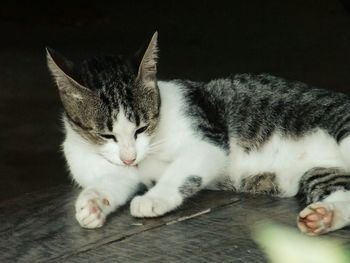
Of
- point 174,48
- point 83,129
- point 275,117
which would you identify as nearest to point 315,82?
point 174,48

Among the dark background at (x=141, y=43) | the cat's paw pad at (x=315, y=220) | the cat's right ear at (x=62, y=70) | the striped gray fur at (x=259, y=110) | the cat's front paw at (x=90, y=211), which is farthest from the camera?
the dark background at (x=141, y=43)

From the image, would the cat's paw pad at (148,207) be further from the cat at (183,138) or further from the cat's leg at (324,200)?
the cat's leg at (324,200)

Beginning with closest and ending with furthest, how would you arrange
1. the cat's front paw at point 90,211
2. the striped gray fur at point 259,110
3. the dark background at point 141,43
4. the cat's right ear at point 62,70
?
the cat's front paw at point 90,211, the cat's right ear at point 62,70, the striped gray fur at point 259,110, the dark background at point 141,43

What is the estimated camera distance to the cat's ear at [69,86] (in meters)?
2.76

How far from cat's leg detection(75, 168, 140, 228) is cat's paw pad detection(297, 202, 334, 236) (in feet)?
2.22

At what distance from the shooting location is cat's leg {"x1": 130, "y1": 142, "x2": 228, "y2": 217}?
103 inches

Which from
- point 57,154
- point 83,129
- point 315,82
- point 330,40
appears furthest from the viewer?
point 330,40

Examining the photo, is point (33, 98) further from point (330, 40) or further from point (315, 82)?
point (330, 40)

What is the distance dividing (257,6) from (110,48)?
2463mm

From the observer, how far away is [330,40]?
7680 mm

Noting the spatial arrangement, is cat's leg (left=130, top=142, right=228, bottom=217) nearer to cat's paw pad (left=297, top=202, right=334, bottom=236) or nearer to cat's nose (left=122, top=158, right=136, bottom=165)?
cat's nose (left=122, top=158, right=136, bottom=165)

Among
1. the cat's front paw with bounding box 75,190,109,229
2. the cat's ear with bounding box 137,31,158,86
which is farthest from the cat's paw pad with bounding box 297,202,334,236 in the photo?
the cat's ear with bounding box 137,31,158,86

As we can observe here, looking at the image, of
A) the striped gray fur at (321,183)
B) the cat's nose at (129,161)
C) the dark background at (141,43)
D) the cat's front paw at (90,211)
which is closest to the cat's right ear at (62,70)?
the cat's nose at (129,161)

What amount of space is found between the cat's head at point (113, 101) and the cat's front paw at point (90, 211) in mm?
201
